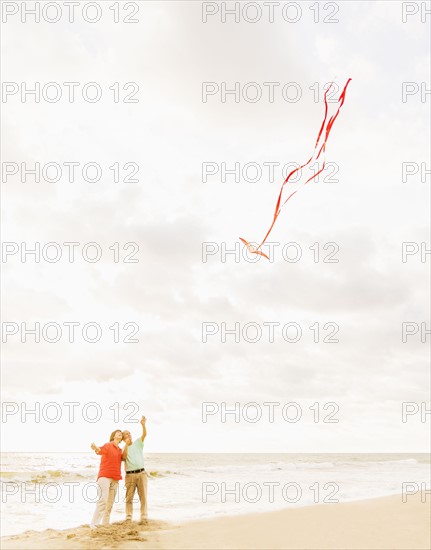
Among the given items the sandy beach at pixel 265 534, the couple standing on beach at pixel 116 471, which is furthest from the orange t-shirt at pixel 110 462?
the sandy beach at pixel 265 534

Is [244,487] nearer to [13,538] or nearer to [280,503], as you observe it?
[280,503]

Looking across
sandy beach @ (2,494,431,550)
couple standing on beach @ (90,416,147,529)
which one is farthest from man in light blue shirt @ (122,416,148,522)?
sandy beach @ (2,494,431,550)

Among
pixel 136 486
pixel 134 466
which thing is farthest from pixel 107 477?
pixel 136 486

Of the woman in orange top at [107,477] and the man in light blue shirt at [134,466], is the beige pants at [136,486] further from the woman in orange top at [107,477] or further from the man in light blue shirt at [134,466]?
the woman in orange top at [107,477]

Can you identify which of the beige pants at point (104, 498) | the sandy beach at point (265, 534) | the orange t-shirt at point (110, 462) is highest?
the orange t-shirt at point (110, 462)

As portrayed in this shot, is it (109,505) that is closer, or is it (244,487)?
(109,505)

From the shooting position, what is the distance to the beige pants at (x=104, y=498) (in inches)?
395

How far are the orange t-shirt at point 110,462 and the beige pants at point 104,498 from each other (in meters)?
0.09

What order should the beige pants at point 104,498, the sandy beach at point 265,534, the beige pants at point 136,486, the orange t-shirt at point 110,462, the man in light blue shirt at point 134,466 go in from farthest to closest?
1. the beige pants at point 136,486
2. the man in light blue shirt at point 134,466
3. the orange t-shirt at point 110,462
4. the beige pants at point 104,498
5. the sandy beach at point 265,534

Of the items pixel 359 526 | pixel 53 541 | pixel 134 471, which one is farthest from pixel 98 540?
pixel 359 526

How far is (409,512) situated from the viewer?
12398 mm

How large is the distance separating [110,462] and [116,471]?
217 millimetres

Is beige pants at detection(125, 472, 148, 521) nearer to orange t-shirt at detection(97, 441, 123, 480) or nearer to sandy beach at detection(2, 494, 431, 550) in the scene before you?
sandy beach at detection(2, 494, 431, 550)

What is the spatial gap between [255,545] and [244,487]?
14.5m
